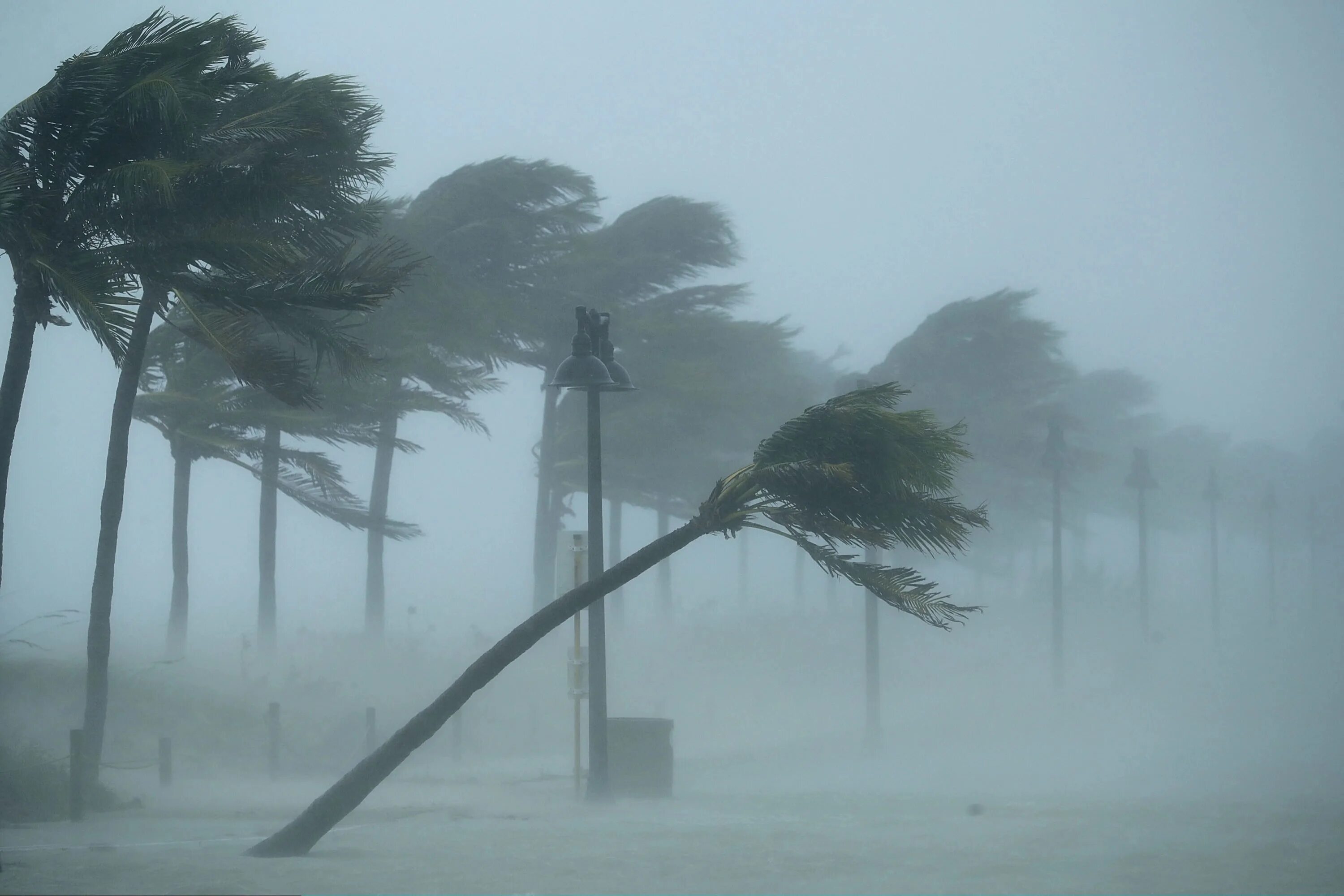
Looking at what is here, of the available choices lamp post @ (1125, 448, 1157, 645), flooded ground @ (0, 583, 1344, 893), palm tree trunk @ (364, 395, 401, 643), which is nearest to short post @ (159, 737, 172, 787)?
flooded ground @ (0, 583, 1344, 893)

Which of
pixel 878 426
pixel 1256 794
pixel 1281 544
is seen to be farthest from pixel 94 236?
pixel 1281 544

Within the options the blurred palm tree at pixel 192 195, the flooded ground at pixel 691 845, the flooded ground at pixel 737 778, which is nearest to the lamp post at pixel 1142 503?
the flooded ground at pixel 737 778

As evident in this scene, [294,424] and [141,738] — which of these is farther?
[294,424]

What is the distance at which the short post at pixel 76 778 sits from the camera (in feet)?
39.8

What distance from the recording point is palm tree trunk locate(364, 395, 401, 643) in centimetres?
2623

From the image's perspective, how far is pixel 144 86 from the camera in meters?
9.93

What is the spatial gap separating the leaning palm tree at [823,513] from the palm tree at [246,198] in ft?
10.8

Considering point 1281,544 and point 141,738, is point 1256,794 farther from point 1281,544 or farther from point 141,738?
point 1281,544

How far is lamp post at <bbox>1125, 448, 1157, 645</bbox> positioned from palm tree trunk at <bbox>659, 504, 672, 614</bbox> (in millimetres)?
13824

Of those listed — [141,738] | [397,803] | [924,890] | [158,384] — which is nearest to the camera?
[924,890]

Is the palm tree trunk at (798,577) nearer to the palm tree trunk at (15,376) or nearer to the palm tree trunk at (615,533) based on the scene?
the palm tree trunk at (615,533)

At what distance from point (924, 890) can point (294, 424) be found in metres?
15.4

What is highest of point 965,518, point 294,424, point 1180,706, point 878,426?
point 294,424

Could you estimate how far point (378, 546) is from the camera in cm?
2697
